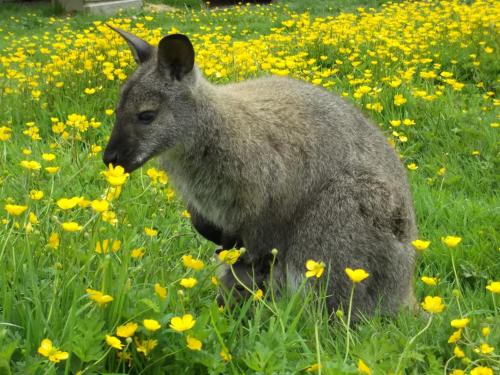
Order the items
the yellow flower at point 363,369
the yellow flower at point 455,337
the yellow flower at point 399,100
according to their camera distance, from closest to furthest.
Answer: the yellow flower at point 363,369
the yellow flower at point 455,337
the yellow flower at point 399,100

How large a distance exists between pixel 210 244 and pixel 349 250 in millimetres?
1004

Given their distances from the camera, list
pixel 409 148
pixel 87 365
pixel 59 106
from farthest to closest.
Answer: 1. pixel 59 106
2. pixel 409 148
3. pixel 87 365

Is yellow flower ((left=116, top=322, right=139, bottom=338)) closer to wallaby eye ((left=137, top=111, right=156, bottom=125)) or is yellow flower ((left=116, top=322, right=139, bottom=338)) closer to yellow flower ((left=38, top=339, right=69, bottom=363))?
yellow flower ((left=38, top=339, right=69, bottom=363))

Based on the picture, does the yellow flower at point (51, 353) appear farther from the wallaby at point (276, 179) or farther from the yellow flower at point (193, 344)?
the wallaby at point (276, 179)

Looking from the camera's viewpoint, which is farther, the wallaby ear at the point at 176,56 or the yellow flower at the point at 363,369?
the wallaby ear at the point at 176,56

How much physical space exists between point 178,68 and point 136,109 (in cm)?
32

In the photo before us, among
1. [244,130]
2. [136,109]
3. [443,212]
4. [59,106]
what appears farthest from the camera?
[59,106]

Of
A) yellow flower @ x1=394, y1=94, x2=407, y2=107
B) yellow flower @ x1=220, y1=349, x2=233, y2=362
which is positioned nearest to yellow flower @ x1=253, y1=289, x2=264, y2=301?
yellow flower @ x1=220, y1=349, x2=233, y2=362

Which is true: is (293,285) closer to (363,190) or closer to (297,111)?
(363,190)

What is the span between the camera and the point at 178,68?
331 centimetres

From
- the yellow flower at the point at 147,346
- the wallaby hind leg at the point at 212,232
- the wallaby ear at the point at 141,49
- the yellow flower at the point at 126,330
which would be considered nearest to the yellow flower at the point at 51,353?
the yellow flower at the point at 126,330

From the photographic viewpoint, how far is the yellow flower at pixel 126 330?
6.86 feet

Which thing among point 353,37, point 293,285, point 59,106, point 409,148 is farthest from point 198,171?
point 353,37

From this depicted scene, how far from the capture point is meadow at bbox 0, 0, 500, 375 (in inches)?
87.7
